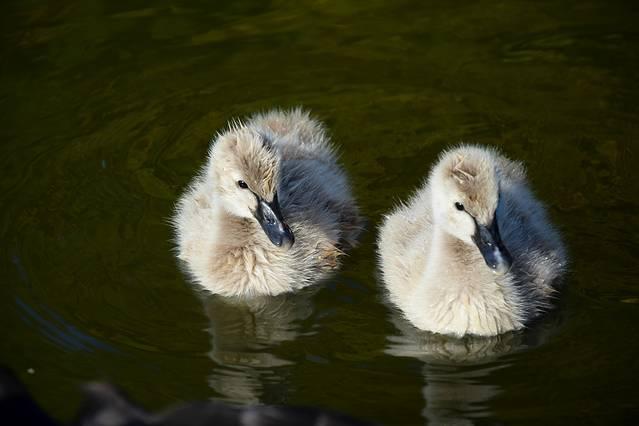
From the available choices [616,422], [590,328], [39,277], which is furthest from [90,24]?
[616,422]

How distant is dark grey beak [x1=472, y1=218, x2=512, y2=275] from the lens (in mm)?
5449

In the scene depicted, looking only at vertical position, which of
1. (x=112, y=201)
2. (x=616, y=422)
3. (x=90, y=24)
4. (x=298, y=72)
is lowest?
(x=616, y=422)

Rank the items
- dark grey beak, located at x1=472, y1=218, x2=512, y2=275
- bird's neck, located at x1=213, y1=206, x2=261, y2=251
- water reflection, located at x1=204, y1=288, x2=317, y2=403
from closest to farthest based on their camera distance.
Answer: water reflection, located at x1=204, y1=288, x2=317, y2=403, dark grey beak, located at x1=472, y1=218, x2=512, y2=275, bird's neck, located at x1=213, y1=206, x2=261, y2=251

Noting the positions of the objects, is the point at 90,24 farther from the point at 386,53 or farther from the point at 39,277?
the point at 39,277

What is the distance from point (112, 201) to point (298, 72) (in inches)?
76.6

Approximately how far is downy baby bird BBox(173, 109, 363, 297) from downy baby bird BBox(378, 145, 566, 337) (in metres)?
0.44

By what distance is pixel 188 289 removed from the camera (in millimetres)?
6219

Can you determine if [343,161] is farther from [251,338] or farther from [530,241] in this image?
[251,338]

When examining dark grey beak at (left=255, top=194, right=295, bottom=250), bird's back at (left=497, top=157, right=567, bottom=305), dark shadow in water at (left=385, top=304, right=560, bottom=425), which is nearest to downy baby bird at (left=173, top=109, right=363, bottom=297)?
dark grey beak at (left=255, top=194, right=295, bottom=250)

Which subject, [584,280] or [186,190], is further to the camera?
[186,190]

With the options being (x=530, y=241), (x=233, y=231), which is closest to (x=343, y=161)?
(x=233, y=231)

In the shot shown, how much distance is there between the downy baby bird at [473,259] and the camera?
5512 millimetres

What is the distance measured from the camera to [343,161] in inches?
286

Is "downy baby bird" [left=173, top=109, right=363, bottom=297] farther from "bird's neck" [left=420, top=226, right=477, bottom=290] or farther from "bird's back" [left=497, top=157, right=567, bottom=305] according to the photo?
"bird's back" [left=497, top=157, right=567, bottom=305]
